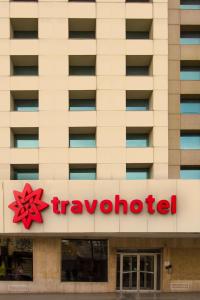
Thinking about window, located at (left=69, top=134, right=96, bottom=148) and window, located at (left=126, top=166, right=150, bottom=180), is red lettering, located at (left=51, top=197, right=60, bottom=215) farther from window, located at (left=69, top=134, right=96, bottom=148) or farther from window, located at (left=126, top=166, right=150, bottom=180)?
window, located at (left=126, top=166, right=150, bottom=180)

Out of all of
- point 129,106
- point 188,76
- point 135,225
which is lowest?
point 135,225

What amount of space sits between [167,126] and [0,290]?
54.1 feet

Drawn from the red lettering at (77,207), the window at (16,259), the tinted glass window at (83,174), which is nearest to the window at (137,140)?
the tinted glass window at (83,174)

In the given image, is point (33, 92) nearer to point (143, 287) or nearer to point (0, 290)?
point (0, 290)

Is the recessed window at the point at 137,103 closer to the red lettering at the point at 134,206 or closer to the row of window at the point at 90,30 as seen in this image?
the row of window at the point at 90,30

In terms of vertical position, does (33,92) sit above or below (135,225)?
above

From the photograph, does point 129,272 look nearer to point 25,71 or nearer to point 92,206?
point 92,206

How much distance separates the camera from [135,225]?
2161 cm

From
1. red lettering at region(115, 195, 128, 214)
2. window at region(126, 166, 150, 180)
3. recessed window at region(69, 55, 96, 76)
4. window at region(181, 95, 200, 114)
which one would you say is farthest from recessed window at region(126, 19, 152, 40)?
red lettering at region(115, 195, 128, 214)

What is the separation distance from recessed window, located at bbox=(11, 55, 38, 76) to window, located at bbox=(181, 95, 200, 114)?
11.4 meters

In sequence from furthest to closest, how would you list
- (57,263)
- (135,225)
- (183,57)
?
(183,57), (57,263), (135,225)

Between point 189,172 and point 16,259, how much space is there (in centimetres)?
1410

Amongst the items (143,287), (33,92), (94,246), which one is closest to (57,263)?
(94,246)

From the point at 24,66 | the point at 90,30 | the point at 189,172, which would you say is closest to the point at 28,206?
the point at 24,66
